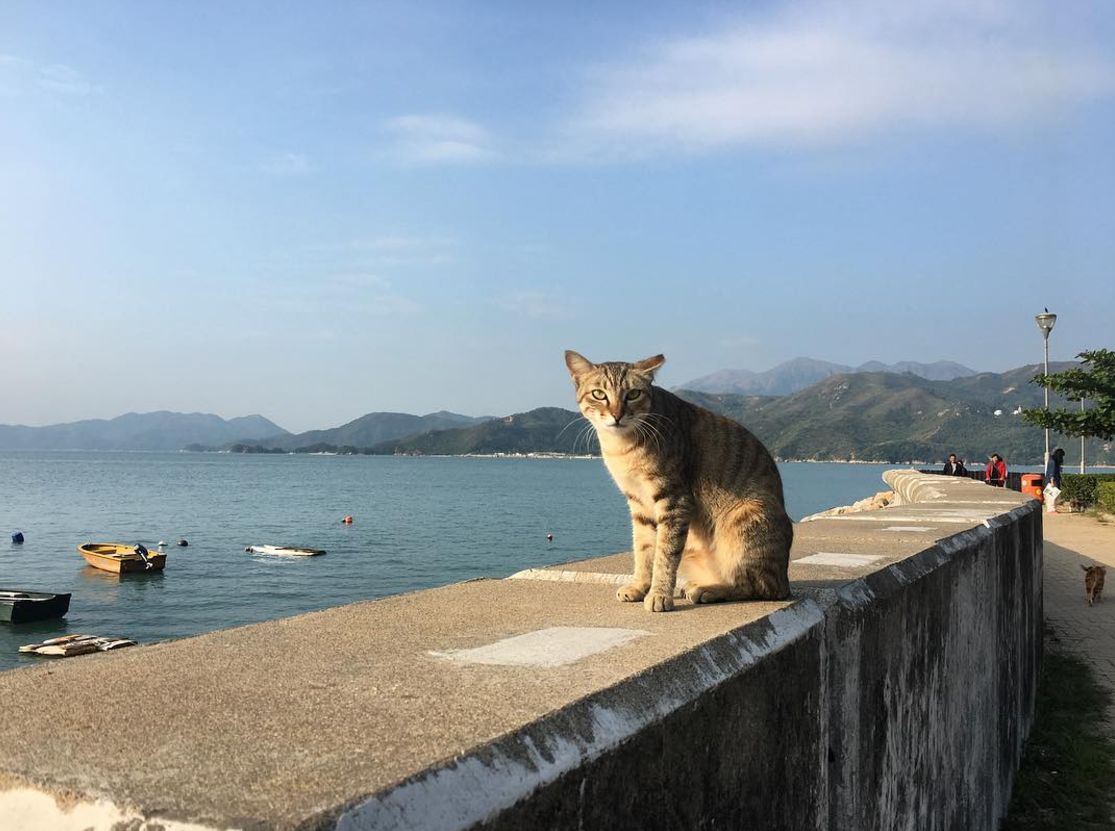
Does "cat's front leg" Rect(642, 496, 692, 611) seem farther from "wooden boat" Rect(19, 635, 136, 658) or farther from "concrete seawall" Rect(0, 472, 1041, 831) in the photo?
"wooden boat" Rect(19, 635, 136, 658)

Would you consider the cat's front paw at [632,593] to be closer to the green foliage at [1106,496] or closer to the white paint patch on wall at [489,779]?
the white paint patch on wall at [489,779]

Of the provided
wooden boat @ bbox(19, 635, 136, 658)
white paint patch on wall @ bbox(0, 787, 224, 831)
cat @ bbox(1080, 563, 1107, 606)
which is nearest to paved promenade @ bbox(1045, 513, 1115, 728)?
cat @ bbox(1080, 563, 1107, 606)

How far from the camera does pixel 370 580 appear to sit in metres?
40.8

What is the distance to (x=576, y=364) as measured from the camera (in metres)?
4.59

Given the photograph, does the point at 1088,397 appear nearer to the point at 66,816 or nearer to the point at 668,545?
the point at 668,545

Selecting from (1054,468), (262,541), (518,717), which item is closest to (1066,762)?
(518,717)

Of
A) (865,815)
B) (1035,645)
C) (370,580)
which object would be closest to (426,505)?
(370,580)

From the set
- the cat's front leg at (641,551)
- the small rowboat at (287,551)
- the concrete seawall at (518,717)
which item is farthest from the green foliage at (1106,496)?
the small rowboat at (287,551)

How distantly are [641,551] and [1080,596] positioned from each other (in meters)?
13.4

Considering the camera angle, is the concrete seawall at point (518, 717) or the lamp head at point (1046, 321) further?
the lamp head at point (1046, 321)

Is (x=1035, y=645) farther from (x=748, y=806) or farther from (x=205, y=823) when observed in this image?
(x=205, y=823)

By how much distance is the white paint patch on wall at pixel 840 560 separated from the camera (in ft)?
14.7

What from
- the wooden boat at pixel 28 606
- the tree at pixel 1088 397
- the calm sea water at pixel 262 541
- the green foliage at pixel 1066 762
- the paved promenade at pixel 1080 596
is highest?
the tree at pixel 1088 397

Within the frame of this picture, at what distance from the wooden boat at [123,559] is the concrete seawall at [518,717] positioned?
39.6 m
